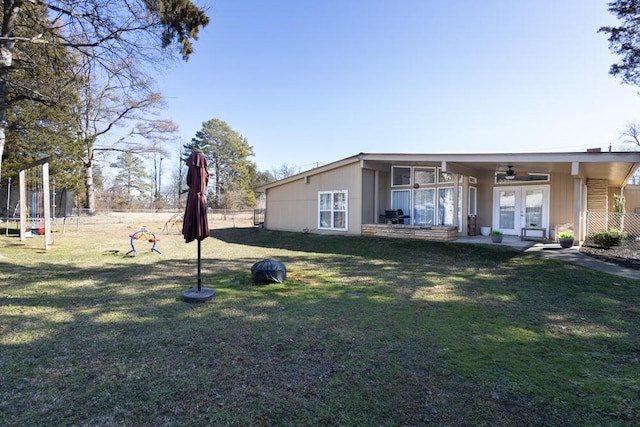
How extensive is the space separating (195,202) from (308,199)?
10007mm

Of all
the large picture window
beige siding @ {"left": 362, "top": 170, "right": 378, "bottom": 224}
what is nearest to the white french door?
the large picture window

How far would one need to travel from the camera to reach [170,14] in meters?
8.41

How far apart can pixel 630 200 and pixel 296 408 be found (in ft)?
70.9

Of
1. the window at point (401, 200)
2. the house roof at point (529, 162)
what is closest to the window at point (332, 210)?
the house roof at point (529, 162)

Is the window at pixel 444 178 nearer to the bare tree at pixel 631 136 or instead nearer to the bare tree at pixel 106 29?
the bare tree at pixel 106 29

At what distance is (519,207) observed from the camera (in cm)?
1233

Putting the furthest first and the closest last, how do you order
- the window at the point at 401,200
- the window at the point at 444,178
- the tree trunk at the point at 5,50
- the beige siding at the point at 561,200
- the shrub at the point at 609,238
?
the window at the point at 401,200 → the window at the point at 444,178 → the beige siding at the point at 561,200 → the shrub at the point at 609,238 → the tree trunk at the point at 5,50

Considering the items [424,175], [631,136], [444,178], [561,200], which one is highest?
[631,136]

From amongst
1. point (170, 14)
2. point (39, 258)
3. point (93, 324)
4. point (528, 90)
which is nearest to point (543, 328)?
point (93, 324)

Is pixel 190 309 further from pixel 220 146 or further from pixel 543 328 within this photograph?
pixel 220 146

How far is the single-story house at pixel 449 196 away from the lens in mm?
11273

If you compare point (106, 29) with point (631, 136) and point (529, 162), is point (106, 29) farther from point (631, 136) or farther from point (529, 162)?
point (631, 136)

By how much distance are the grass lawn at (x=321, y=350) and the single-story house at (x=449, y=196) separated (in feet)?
16.6

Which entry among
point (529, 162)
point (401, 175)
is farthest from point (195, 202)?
point (401, 175)
